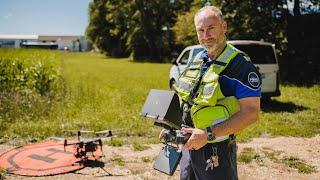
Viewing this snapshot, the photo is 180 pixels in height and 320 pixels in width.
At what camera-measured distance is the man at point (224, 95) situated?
8.61 ft

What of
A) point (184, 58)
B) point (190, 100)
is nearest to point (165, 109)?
point (190, 100)

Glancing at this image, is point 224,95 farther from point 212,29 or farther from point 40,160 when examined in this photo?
point 40,160

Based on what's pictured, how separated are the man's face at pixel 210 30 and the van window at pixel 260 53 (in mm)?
10720

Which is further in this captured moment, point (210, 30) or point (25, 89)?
point (25, 89)

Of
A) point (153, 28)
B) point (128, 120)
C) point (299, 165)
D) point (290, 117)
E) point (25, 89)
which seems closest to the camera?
point (299, 165)

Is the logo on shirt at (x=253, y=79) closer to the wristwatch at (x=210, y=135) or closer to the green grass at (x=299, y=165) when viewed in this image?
the wristwatch at (x=210, y=135)

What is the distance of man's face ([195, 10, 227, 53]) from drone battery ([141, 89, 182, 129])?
46 centimetres

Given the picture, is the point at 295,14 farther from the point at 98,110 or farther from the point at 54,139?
the point at 54,139

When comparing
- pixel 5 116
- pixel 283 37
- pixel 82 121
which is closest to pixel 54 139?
pixel 82 121

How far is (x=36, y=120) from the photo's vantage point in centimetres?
1110

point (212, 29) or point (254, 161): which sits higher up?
point (212, 29)

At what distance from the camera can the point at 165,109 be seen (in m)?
2.92

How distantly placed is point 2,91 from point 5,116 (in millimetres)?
3270

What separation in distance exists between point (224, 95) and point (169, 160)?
69 centimetres
